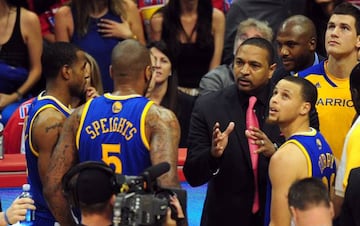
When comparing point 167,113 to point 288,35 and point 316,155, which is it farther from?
point 288,35

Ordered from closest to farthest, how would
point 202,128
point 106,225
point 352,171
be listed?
point 106,225 → point 352,171 → point 202,128

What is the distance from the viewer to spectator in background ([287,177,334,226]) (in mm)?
4664

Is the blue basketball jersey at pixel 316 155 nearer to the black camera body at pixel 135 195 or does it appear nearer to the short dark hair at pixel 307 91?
the short dark hair at pixel 307 91

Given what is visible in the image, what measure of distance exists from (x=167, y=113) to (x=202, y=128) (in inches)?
29.1

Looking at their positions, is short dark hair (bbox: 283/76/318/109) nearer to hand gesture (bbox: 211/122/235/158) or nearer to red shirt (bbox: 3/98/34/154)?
hand gesture (bbox: 211/122/235/158)

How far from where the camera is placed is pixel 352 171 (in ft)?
18.2

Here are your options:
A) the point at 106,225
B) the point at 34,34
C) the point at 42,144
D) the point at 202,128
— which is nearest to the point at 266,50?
the point at 202,128

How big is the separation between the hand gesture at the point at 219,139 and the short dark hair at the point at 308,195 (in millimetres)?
1265

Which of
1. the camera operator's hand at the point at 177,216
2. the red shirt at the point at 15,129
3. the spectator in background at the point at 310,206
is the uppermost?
the spectator in background at the point at 310,206

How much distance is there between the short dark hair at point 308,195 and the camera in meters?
4.70

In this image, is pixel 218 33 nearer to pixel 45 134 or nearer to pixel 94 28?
pixel 94 28

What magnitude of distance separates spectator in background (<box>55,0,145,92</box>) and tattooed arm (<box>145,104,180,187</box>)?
311cm

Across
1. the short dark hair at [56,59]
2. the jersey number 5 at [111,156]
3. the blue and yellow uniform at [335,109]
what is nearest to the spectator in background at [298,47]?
the blue and yellow uniform at [335,109]

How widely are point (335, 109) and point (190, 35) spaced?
2.52 meters
